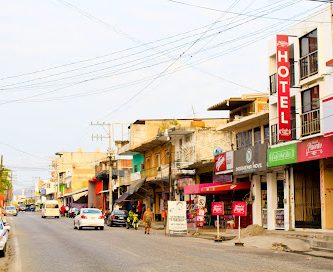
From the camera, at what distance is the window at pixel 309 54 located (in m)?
29.8

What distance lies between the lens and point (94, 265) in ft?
54.0

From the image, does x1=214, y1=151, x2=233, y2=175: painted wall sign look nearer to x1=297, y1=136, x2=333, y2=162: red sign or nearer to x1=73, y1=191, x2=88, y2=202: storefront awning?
x1=297, y1=136, x2=333, y2=162: red sign

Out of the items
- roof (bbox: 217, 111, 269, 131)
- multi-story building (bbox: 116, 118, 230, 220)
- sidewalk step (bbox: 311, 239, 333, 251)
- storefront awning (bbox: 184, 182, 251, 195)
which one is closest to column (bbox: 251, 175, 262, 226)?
storefront awning (bbox: 184, 182, 251, 195)

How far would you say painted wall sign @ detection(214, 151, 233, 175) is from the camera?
3944 centimetres

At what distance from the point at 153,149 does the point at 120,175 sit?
17810mm

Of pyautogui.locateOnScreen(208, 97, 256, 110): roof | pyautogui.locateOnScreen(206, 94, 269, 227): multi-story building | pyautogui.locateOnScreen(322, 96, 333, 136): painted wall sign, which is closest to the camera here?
pyautogui.locateOnScreen(322, 96, 333, 136): painted wall sign

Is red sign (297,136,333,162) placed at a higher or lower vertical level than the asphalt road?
higher

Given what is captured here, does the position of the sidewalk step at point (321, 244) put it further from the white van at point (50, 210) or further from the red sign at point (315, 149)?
the white van at point (50, 210)

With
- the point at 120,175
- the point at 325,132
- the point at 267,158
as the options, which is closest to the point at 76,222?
the point at 267,158

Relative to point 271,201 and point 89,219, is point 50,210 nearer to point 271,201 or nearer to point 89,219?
point 89,219

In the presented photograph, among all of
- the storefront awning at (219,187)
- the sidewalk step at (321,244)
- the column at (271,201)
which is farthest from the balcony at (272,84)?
the sidewalk step at (321,244)

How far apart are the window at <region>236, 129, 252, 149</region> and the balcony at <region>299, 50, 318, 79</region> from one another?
9.04 m

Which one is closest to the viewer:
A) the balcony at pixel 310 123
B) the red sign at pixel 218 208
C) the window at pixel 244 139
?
the balcony at pixel 310 123

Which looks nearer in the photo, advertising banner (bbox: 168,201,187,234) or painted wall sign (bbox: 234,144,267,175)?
painted wall sign (bbox: 234,144,267,175)
